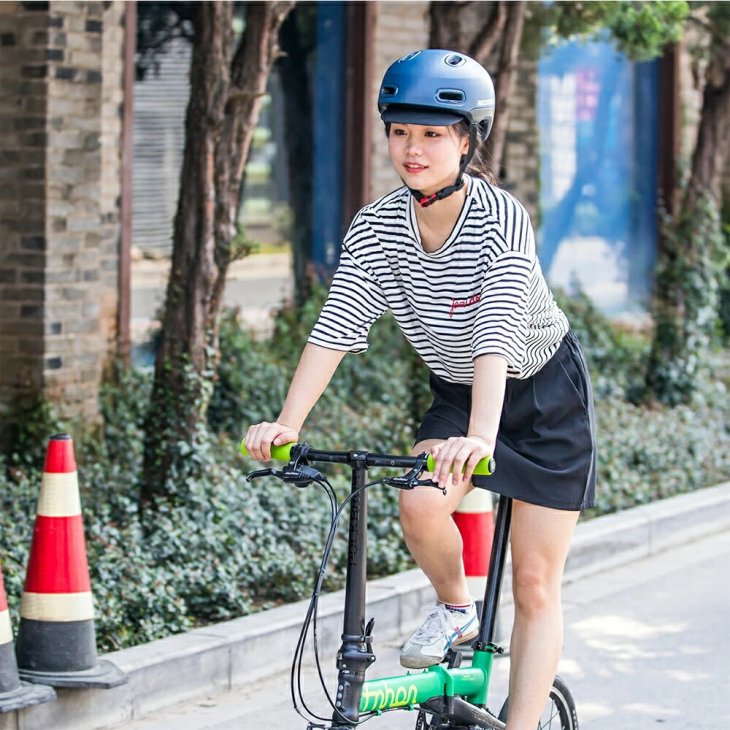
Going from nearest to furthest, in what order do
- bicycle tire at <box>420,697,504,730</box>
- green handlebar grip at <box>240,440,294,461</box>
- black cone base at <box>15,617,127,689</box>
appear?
1. green handlebar grip at <box>240,440,294,461</box>
2. bicycle tire at <box>420,697,504,730</box>
3. black cone base at <box>15,617,127,689</box>

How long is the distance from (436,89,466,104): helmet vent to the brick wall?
520cm

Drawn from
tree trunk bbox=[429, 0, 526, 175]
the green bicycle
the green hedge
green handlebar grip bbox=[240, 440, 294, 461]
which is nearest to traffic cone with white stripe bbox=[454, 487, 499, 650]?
the green hedge

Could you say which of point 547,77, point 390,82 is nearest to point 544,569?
point 390,82

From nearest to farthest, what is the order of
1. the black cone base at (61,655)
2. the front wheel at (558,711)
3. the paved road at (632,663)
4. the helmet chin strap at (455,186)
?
the helmet chin strap at (455,186) → the front wheel at (558,711) → the black cone base at (61,655) → the paved road at (632,663)

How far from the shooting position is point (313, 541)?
670 centimetres

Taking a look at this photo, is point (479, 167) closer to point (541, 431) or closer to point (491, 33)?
point (541, 431)

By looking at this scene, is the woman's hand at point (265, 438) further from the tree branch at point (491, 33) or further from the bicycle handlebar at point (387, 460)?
the tree branch at point (491, 33)

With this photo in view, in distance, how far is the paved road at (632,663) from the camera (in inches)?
205

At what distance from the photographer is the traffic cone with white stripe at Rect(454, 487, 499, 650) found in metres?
5.57

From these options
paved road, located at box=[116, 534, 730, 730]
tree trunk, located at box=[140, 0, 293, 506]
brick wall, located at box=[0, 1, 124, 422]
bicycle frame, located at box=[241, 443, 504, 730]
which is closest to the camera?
bicycle frame, located at box=[241, 443, 504, 730]

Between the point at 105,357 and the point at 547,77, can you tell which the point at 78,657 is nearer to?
the point at 105,357

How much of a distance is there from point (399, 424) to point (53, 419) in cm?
191

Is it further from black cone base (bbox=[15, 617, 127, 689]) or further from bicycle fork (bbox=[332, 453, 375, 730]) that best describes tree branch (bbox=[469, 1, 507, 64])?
bicycle fork (bbox=[332, 453, 375, 730])

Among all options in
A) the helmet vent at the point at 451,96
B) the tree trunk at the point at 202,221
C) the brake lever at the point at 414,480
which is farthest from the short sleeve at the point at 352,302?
the tree trunk at the point at 202,221
